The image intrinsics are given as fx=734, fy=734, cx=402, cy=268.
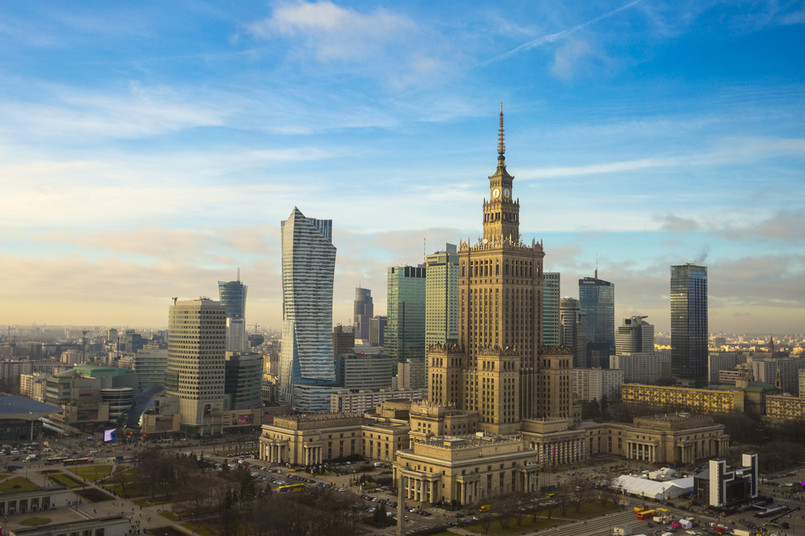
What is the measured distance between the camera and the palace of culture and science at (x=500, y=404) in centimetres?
16662

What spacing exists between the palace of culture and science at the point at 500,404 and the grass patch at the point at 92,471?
34.1 m

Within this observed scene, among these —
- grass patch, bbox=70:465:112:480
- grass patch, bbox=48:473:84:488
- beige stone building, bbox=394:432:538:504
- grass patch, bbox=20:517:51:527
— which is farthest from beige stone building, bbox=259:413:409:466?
grass patch, bbox=20:517:51:527

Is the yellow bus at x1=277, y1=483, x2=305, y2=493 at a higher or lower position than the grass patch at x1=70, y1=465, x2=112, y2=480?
higher

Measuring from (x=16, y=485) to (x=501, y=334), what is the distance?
104789 mm

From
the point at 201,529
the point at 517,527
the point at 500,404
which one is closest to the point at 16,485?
the point at 201,529

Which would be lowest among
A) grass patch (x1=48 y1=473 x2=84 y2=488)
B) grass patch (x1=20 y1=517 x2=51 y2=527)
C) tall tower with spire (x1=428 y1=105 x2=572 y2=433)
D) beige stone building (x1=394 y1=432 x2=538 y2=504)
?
grass patch (x1=48 y1=473 x2=84 y2=488)

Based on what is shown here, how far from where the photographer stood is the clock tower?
183m

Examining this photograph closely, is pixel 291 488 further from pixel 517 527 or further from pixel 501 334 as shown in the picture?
pixel 501 334

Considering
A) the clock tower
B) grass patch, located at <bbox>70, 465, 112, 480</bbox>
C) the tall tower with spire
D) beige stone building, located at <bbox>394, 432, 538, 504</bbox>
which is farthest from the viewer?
the clock tower

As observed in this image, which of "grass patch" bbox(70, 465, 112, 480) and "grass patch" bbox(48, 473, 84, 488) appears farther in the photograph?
"grass patch" bbox(70, 465, 112, 480)

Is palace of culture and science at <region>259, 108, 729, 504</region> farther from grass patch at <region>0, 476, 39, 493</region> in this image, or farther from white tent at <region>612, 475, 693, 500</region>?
grass patch at <region>0, 476, 39, 493</region>

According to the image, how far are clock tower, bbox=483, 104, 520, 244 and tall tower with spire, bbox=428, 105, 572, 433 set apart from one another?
0.82 ft

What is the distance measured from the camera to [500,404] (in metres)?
166

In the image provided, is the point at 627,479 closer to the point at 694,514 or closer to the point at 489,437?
the point at 694,514
